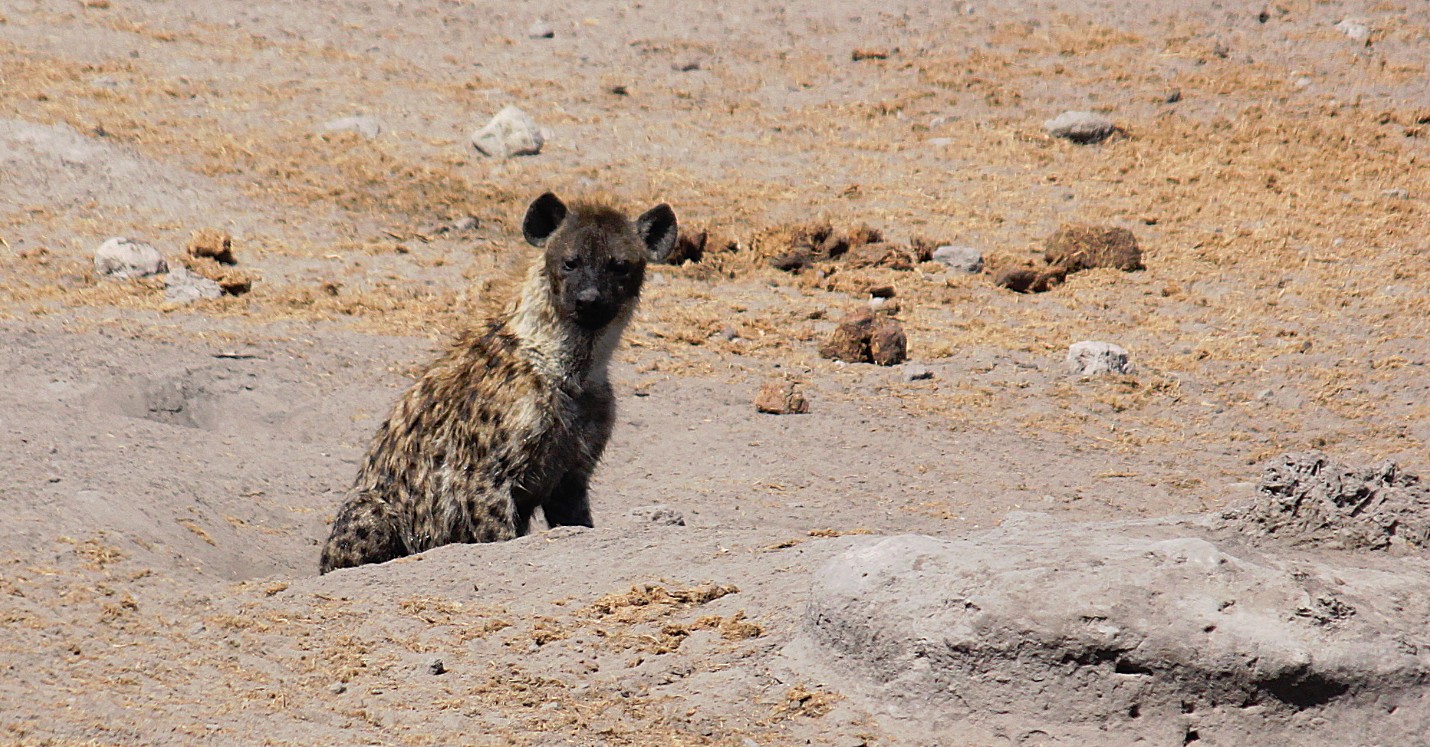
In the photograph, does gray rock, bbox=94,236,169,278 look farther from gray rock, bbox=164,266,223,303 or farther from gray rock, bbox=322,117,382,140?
gray rock, bbox=322,117,382,140

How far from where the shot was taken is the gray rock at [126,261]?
26.7 feet

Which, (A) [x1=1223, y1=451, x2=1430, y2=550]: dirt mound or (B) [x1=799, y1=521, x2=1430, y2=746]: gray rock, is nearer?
(B) [x1=799, y1=521, x2=1430, y2=746]: gray rock

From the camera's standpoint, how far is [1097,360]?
766 centimetres

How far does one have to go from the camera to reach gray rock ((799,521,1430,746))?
3092 mm

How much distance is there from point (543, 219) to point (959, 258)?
410 cm

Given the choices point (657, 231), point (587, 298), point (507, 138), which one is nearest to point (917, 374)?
point (657, 231)

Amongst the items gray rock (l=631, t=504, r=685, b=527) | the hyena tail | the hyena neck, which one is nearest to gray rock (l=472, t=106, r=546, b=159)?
the hyena neck

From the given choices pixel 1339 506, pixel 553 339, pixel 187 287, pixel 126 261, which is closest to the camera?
pixel 1339 506

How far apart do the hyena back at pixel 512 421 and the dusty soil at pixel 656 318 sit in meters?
0.41

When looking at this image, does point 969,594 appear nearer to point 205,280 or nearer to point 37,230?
point 205,280

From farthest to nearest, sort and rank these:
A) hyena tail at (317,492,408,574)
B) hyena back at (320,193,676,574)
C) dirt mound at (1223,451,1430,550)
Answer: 1. hyena back at (320,193,676,574)
2. hyena tail at (317,492,408,574)
3. dirt mound at (1223,451,1430,550)

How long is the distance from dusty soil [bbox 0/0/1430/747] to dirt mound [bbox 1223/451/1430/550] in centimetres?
102

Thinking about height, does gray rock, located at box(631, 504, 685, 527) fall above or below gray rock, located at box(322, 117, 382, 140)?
below

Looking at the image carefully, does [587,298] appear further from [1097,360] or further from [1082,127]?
[1082,127]
